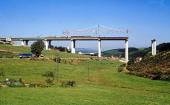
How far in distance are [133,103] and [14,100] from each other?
11.5 metres

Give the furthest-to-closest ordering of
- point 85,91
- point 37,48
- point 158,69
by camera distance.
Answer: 1. point 37,48
2. point 158,69
3. point 85,91

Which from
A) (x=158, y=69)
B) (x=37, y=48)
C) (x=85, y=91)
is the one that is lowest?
(x=85, y=91)

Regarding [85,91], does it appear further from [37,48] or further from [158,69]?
[37,48]

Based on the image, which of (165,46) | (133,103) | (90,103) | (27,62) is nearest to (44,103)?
(90,103)

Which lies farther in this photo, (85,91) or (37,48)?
(37,48)

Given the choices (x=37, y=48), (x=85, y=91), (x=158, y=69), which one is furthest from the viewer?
(x=37, y=48)

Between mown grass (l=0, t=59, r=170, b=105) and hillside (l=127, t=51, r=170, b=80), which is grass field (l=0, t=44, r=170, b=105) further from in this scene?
hillside (l=127, t=51, r=170, b=80)

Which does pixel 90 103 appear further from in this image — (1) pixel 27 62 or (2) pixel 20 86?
(1) pixel 27 62

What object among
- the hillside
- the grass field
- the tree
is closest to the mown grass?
→ the grass field

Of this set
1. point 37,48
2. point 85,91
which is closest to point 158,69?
point 85,91

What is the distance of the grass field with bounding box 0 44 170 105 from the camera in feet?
124

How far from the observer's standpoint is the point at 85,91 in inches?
1983

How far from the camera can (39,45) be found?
129 meters

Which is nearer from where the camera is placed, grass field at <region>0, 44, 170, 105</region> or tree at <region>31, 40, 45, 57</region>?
grass field at <region>0, 44, 170, 105</region>
